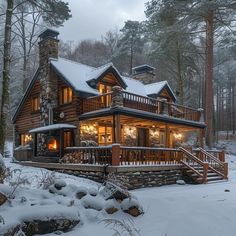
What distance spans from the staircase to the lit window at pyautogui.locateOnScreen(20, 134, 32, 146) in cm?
1174

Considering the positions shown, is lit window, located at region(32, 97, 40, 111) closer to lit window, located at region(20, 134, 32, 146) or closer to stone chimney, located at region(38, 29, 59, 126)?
stone chimney, located at region(38, 29, 59, 126)

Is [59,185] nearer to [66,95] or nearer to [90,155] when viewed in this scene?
[90,155]

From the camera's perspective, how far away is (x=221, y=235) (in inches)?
244

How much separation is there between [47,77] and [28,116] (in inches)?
163

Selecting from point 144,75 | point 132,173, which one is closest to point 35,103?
point 144,75

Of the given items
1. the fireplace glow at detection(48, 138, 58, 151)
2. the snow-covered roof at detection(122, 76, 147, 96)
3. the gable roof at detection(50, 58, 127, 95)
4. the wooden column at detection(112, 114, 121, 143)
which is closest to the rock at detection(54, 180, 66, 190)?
the wooden column at detection(112, 114, 121, 143)

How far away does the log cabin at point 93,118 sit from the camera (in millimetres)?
15352

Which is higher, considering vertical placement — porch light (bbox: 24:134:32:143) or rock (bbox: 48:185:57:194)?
porch light (bbox: 24:134:32:143)

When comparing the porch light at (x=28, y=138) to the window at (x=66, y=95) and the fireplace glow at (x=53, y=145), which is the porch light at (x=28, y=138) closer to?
the fireplace glow at (x=53, y=145)

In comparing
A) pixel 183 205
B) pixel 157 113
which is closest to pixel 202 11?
pixel 157 113

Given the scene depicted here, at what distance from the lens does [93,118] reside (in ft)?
55.9

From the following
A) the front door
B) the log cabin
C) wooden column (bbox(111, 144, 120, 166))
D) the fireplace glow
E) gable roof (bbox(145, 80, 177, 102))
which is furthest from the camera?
gable roof (bbox(145, 80, 177, 102))

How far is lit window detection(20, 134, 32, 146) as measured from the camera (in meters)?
22.8

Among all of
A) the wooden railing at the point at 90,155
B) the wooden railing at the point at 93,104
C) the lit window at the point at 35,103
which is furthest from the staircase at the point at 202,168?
the lit window at the point at 35,103
